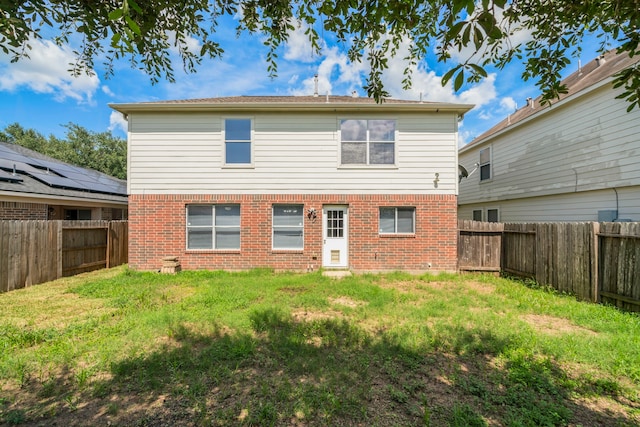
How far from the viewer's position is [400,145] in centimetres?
846

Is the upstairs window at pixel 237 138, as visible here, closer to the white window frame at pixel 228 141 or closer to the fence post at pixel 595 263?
the white window frame at pixel 228 141

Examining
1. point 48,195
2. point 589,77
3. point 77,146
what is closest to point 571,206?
Answer: point 589,77

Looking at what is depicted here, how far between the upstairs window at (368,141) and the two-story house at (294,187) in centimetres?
3

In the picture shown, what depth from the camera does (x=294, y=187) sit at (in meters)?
8.45

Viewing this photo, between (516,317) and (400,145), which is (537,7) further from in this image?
(400,145)

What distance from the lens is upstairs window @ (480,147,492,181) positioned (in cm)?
1283

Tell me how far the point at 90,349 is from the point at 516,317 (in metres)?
6.80

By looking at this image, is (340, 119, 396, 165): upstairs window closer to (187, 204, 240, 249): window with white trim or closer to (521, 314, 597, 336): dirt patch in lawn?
(187, 204, 240, 249): window with white trim

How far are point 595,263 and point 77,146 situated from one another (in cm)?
4482

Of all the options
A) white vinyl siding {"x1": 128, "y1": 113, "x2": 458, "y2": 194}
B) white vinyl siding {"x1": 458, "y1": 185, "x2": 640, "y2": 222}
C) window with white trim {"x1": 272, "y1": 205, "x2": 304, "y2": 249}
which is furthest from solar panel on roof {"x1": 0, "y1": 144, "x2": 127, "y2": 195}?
white vinyl siding {"x1": 458, "y1": 185, "x2": 640, "y2": 222}

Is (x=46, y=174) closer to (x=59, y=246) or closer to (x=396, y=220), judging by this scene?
(x=59, y=246)

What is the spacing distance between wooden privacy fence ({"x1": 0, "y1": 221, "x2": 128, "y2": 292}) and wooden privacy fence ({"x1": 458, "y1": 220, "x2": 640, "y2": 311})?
11996mm

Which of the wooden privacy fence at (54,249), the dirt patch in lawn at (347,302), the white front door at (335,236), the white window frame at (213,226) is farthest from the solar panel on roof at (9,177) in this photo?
the dirt patch in lawn at (347,302)

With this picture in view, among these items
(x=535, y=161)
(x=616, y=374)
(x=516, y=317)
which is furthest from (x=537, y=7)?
(x=535, y=161)
